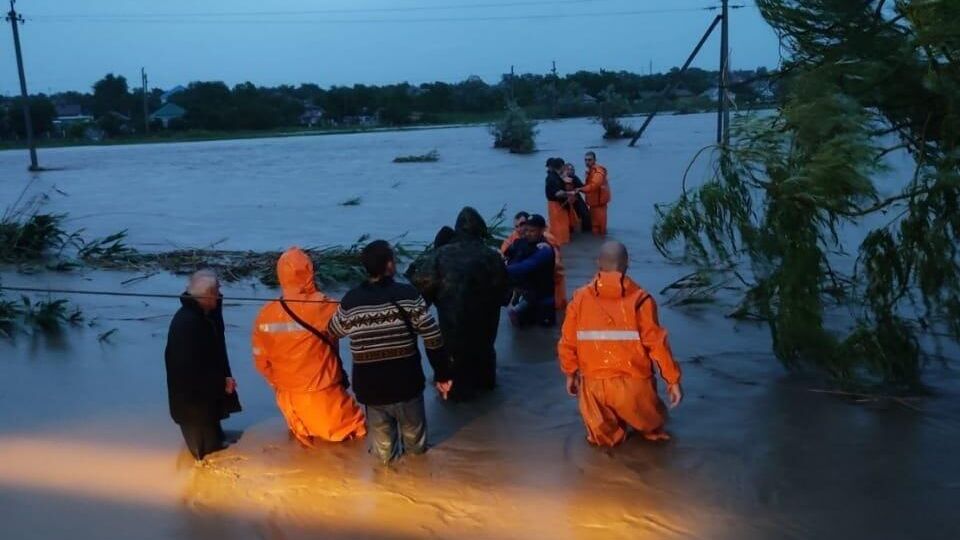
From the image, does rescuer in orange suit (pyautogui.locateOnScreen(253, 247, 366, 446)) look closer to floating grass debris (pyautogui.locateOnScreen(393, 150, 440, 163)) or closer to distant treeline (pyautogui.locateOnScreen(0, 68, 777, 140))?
floating grass debris (pyautogui.locateOnScreen(393, 150, 440, 163))

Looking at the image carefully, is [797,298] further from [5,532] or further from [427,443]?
[5,532]

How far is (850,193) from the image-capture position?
257 inches

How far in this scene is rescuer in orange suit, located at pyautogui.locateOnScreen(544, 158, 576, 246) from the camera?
1612 cm

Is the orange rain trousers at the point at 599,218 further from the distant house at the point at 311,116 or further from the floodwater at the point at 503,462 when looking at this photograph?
the distant house at the point at 311,116

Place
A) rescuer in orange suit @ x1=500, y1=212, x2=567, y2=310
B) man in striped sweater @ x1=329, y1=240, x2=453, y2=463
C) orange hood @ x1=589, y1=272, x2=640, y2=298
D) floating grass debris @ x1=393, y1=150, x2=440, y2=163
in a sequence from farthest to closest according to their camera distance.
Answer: floating grass debris @ x1=393, y1=150, x2=440, y2=163, rescuer in orange suit @ x1=500, y1=212, x2=567, y2=310, orange hood @ x1=589, y1=272, x2=640, y2=298, man in striped sweater @ x1=329, y1=240, x2=453, y2=463

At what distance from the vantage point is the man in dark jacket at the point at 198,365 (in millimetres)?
6285

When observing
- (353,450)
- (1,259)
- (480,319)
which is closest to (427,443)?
(353,450)

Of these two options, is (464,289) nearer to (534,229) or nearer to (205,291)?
(205,291)

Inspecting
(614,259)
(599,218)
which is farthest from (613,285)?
(599,218)

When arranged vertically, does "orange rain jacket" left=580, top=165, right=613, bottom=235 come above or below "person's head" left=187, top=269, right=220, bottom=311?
below

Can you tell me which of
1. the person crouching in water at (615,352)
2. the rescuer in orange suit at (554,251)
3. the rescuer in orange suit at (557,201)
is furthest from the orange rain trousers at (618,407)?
the rescuer in orange suit at (557,201)

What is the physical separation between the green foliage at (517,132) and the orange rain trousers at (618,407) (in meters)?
41.8

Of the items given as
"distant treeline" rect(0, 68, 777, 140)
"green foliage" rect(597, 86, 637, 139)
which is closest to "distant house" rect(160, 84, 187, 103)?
"distant treeline" rect(0, 68, 777, 140)

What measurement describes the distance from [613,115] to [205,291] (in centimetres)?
5192
